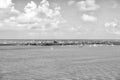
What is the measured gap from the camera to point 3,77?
25.6 m

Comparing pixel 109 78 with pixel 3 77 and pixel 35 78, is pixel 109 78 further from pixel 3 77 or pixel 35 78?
pixel 3 77

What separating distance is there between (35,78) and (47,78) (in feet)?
5.69

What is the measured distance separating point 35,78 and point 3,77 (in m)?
4.90

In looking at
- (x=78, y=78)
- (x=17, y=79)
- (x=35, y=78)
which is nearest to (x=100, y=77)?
(x=78, y=78)

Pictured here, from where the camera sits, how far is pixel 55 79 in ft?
80.5

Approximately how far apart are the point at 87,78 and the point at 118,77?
183 inches

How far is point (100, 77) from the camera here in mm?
25656

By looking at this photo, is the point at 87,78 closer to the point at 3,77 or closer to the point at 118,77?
the point at 118,77

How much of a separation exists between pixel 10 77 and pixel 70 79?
8945 millimetres

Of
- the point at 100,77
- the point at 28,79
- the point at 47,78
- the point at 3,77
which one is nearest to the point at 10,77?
the point at 3,77

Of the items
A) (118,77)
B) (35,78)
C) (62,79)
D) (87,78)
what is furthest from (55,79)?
(118,77)

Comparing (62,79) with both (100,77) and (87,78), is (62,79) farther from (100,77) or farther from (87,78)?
(100,77)

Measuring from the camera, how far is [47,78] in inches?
987

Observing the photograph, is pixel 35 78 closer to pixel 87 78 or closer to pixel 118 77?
pixel 87 78
